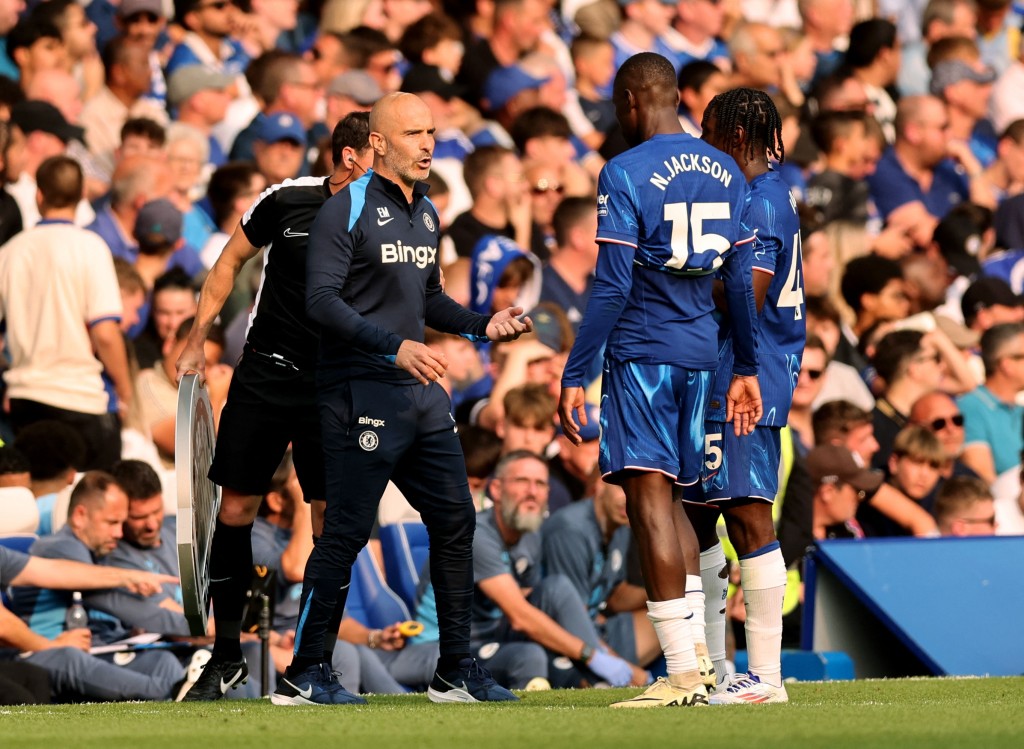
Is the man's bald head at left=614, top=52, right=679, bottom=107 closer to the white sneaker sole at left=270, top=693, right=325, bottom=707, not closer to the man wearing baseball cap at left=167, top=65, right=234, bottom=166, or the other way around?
the white sneaker sole at left=270, top=693, right=325, bottom=707

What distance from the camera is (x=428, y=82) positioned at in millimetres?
14984

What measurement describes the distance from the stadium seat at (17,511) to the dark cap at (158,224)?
2.67 metres

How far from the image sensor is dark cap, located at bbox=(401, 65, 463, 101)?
14953mm

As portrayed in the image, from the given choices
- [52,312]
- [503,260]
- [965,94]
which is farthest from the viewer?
[965,94]

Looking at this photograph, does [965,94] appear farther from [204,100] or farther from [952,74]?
[204,100]

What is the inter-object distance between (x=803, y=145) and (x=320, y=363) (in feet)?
31.6

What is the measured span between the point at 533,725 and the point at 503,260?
6370mm

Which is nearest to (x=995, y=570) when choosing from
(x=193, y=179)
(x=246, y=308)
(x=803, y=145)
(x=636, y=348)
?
(x=636, y=348)

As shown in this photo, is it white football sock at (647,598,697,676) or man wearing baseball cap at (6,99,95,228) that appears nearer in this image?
white football sock at (647,598,697,676)

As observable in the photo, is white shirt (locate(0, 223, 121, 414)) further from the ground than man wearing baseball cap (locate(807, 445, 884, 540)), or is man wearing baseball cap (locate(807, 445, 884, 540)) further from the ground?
white shirt (locate(0, 223, 121, 414))

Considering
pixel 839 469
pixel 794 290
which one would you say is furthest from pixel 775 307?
pixel 839 469

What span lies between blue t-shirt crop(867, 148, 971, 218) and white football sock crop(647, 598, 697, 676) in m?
9.88

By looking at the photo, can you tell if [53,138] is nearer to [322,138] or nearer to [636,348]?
[322,138]

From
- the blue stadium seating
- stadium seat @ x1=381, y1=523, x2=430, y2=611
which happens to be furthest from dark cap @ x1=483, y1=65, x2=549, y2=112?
the blue stadium seating
